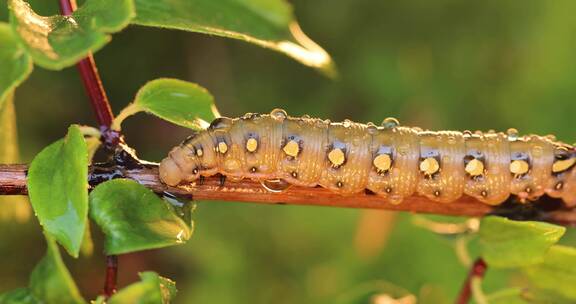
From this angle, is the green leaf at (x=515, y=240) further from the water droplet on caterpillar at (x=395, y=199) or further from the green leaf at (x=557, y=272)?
the water droplet on caterpillar at (x=395, y=199)

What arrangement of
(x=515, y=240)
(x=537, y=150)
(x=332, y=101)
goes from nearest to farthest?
(x=515, y=240) → (x=537, y=150) → (x=332, y=101)

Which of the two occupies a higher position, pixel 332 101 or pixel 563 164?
pixel 332 101

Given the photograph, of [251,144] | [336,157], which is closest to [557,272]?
[336,157]

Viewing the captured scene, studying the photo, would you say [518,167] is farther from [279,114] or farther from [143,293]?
[143,293]

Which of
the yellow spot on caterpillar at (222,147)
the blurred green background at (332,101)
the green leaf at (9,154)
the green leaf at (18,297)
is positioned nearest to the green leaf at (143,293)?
the green leaf at (18,297)

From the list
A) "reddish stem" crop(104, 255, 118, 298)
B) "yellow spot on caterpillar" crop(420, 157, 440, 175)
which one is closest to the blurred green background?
"yellow spot on caterpillar" crop(420, 157, 440, 175)

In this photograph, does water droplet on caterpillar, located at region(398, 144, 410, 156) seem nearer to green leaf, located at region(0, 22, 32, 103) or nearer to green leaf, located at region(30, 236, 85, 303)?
green leaf, located at region(30, 236, 85, 303)

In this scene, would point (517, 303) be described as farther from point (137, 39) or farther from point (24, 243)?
point (137, 39)
